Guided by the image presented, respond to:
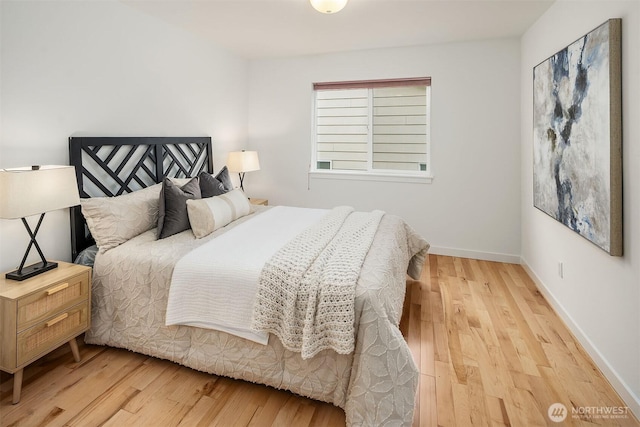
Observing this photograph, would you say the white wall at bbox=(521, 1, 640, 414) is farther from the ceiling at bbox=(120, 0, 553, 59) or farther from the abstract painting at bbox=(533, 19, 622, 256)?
the ceiling at bbox=(120, 0, 553, 59)

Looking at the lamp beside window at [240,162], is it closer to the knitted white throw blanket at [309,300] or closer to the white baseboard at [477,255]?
the knitted white throw blanket at [309,300]

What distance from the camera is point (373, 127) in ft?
14.4

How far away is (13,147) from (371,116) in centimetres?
347

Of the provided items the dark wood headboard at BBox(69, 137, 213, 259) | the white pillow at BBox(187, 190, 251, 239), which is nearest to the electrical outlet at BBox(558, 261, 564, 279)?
the white pillow at BBox(187, 190, 251, 239)

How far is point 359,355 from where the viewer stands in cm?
162

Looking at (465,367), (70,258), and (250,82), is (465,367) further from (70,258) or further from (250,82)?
(250,82)

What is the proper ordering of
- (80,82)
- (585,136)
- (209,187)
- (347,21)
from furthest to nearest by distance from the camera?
1. (347,21)
2. (209,187)
3. (80,82)
4. (585,136)

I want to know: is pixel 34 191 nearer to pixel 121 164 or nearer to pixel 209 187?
pixel 121 164

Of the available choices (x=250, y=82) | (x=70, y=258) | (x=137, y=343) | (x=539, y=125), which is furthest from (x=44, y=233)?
(x=539, y=125)

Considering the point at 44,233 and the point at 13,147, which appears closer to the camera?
the point at 13,147

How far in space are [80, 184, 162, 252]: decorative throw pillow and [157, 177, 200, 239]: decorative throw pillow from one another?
0.38 feet

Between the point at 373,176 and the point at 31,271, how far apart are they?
341cm

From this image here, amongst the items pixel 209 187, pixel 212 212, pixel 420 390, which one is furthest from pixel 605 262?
pixel 209 187

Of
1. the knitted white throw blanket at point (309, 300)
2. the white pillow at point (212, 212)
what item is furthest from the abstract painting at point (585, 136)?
the white pillow at point (212, 212)
